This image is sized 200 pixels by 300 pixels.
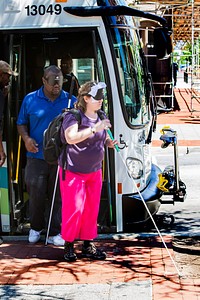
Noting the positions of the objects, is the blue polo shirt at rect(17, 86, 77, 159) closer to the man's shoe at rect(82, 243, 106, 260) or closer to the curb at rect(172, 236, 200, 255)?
the man's shoe at rect(82, 243, 106, 260)

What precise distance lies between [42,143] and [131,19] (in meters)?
1.86

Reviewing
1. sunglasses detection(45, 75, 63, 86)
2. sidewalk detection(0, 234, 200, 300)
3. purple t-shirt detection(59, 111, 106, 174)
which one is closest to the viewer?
sidewalk detection(0, 234, 200, 300)

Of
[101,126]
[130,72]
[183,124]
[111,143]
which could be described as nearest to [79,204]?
[111,143]

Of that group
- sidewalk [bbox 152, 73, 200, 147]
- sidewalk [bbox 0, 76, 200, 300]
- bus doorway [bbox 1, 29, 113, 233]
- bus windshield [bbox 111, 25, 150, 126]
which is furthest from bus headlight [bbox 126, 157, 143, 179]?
sidewalk [bbox 152, 73, 200, 147]

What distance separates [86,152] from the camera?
6.14m

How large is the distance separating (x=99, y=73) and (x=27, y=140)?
3.55ft

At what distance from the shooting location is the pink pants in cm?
618

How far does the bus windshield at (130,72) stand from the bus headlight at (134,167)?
1.32ft

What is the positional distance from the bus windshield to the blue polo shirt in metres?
0.65

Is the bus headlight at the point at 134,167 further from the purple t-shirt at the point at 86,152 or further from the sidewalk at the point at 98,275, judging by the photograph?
the purple t-shirt at the point at 86,152

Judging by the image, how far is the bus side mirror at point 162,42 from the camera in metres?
6.97

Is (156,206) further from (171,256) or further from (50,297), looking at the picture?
(50,297)

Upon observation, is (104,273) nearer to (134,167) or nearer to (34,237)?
(34,237)

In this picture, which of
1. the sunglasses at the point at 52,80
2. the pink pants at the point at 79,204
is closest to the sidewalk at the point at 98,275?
the pink pants at the point at 79,204
